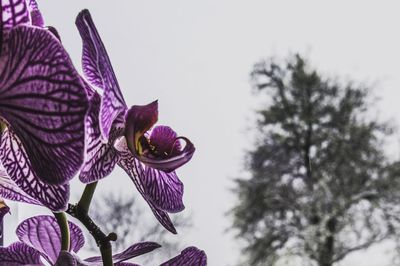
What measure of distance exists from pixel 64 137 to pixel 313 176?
13.1 feet

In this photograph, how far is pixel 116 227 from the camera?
2.15m

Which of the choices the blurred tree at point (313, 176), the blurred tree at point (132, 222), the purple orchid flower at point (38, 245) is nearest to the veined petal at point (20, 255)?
the purple orchid flower at point (38, 245)

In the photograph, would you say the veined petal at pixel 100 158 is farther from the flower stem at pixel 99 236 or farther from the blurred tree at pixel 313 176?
the blurred tree at pixel 313 176

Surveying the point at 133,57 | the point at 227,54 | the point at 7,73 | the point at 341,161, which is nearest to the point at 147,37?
the point at 133,57

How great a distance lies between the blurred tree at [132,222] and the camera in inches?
85.8

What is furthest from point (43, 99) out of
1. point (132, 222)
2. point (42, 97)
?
point (132, 222)

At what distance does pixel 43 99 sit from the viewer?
111mm

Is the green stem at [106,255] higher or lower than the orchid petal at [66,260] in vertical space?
higher

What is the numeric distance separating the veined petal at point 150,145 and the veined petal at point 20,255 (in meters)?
0.06

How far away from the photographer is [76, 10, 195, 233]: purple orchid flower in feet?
0.43

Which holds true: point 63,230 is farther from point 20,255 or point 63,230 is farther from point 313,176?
point 313,176

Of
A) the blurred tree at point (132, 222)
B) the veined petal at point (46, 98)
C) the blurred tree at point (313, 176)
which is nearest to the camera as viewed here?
the veined petal at point (46, 98)

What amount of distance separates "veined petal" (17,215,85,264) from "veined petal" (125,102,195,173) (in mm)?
57

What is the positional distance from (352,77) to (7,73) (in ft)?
13.6
